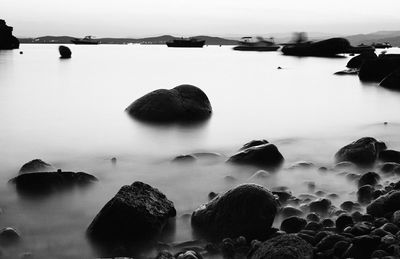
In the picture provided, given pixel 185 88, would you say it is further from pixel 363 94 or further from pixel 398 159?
pixel 363 94

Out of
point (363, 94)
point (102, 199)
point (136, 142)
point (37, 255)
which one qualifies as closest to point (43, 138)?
point (136, 142)

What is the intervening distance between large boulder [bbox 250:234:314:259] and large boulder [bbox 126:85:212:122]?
26.8 ft

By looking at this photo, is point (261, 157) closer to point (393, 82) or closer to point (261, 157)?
point (261, 157)

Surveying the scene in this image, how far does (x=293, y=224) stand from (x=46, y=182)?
336 cm

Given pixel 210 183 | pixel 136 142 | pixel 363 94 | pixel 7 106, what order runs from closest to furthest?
pixel 210 183
pixel 136 142
pixel 7 106
pixel 363 94

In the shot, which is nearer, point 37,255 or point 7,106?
point 37,255

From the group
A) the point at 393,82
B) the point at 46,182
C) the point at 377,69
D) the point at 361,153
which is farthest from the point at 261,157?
the point at 377,69

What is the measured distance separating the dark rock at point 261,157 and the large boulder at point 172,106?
4.56 m

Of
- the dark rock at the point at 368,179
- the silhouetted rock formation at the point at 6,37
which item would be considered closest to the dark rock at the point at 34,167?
the dark rock at the point at 368,179

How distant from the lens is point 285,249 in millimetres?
3428

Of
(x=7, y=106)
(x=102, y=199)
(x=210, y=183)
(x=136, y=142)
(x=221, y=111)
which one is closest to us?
(x=102, y=199)

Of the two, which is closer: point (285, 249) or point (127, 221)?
point (285, 249)

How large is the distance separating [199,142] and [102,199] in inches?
171

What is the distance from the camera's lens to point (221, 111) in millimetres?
15180
